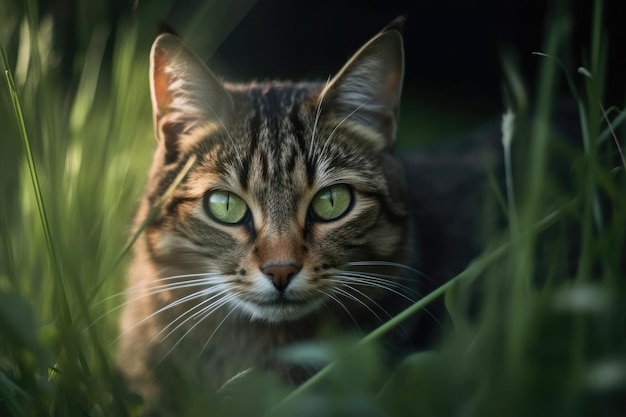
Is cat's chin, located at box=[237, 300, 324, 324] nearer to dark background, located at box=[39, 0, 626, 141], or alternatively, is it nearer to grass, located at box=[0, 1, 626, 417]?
grass, located at box=[0, 1, 626, 417]

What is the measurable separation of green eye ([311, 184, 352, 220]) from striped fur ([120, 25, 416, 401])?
0.01m

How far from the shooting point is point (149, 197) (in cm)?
127

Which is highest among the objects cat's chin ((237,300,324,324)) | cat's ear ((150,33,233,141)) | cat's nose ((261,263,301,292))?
cat's ear ((150,33,233,141))

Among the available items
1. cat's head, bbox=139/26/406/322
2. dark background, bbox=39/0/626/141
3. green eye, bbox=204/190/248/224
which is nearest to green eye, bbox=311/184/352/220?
cat's head, bbox=139/26/406/322

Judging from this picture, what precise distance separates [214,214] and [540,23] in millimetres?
1515

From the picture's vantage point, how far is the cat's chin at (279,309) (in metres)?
1.12

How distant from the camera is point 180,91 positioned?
1146 mm

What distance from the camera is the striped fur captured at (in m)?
1.12

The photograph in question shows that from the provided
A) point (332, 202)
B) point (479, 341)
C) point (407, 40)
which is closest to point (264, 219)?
point (332, 202)

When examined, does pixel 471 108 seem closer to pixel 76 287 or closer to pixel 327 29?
pixel 327 29

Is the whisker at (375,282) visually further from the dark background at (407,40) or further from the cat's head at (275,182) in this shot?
the dark background at (407,40)

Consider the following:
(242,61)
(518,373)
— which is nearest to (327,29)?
(242,61)

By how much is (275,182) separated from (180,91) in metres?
0.20

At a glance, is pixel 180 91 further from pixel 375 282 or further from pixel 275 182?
pixel 375 282
